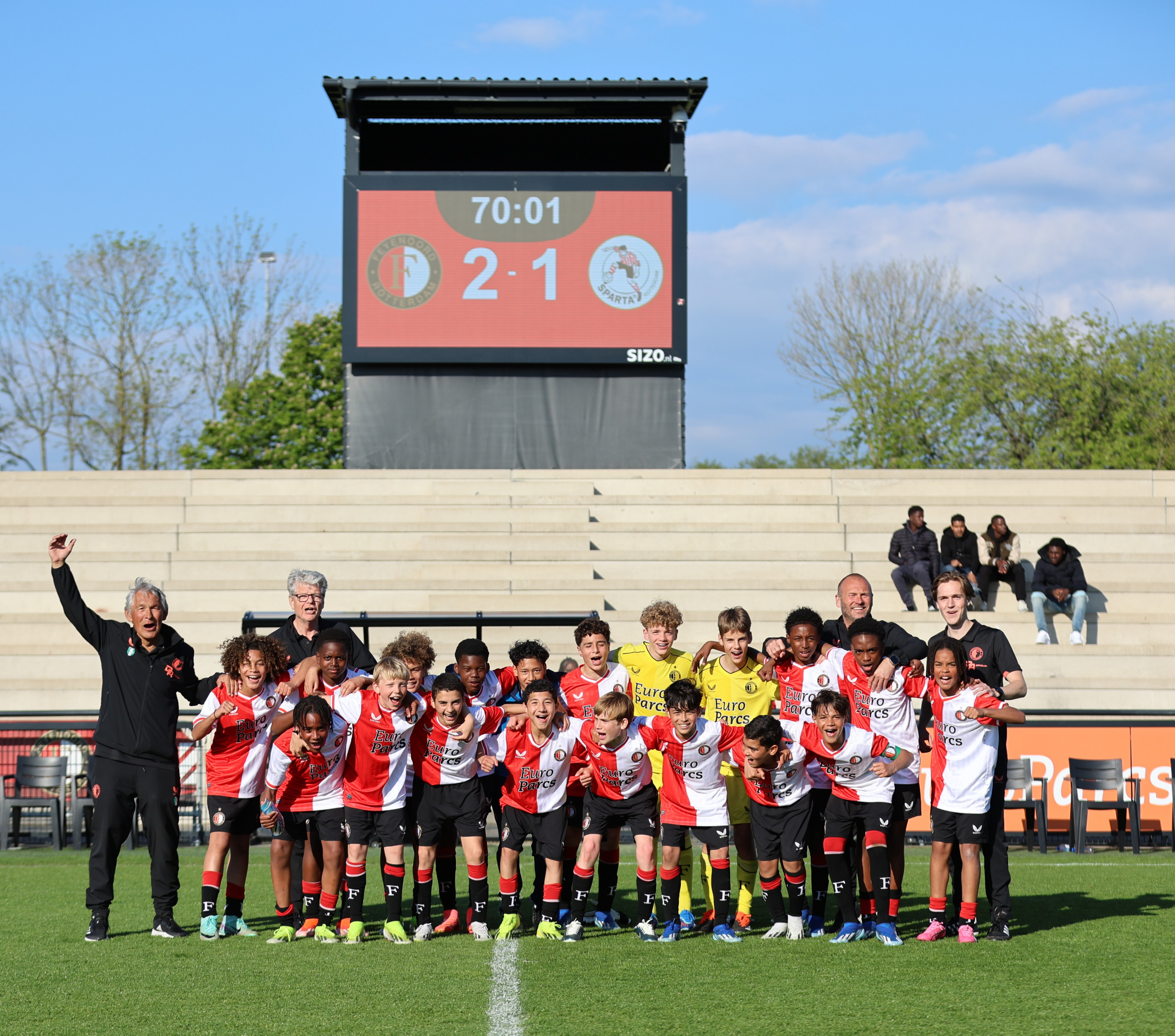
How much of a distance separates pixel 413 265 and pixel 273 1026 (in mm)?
18133

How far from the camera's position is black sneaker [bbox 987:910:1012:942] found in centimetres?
770

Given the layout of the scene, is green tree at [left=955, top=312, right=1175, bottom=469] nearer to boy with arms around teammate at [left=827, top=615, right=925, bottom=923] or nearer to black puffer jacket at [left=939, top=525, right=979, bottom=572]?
black puffer jacket at [left=939, top=525, right=979, bottom=572]

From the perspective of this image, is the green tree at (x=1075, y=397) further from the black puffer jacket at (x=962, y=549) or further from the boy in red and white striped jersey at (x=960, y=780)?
the boy in red and white striped jersey at (x=960, y=780)

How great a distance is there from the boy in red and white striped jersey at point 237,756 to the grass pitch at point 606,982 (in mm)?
325

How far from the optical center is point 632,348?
73.3 feet

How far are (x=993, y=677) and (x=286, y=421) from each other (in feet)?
114

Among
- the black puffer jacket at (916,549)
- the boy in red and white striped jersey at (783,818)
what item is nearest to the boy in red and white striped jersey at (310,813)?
the boy in red and white striped jersey at (783,818)

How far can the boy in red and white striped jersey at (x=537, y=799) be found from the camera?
7.94 m

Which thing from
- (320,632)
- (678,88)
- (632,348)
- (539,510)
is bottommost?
(320,632)

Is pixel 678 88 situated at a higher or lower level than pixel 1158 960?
higher

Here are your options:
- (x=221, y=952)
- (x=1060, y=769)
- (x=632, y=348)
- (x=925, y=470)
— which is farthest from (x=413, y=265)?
(x=221, y=952)

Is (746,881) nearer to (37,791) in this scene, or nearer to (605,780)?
(605,780)

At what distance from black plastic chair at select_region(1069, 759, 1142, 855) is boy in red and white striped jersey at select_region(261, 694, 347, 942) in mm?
7278

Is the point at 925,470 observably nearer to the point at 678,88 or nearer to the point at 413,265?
the point at 678,88
